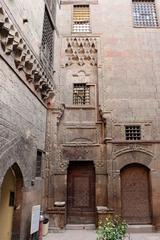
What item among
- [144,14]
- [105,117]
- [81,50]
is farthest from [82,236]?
[144,14]

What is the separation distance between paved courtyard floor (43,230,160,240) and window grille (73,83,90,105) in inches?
212

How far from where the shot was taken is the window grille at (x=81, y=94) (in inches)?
428

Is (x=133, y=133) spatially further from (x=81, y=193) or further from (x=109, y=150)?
(x=81, y=193)

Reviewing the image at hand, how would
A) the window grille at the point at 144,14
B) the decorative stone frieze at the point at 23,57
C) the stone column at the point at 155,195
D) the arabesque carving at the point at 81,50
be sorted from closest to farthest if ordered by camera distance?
Result: the decorative stone frieze at the point at 23,57 → the stone column at the point at 155,195 → the arabesque carving at the point at 81,50 → the window grille at the point at 144,14

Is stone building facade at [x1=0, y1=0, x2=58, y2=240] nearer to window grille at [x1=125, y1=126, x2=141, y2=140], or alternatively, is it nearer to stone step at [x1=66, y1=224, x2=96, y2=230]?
stone step at [x1=66, y1=224, x2=96, y2=230]

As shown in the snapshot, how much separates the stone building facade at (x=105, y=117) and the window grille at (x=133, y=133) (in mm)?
42

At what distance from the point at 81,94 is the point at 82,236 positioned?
5.96 m

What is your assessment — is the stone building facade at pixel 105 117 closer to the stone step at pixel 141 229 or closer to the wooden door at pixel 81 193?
the wooden door at pixel 81 193

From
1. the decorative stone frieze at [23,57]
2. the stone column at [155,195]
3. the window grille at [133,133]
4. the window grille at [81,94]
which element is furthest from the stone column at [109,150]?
the decorative stone frieze at [23,57]

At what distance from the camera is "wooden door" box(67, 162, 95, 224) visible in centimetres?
967

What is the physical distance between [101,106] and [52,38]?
3.82 meters

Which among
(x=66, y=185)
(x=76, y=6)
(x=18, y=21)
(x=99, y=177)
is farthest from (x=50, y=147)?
(x=76, y=6)

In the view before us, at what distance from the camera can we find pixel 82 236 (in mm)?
8164

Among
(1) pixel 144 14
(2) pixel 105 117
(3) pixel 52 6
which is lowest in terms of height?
(2) pixel 105 117
